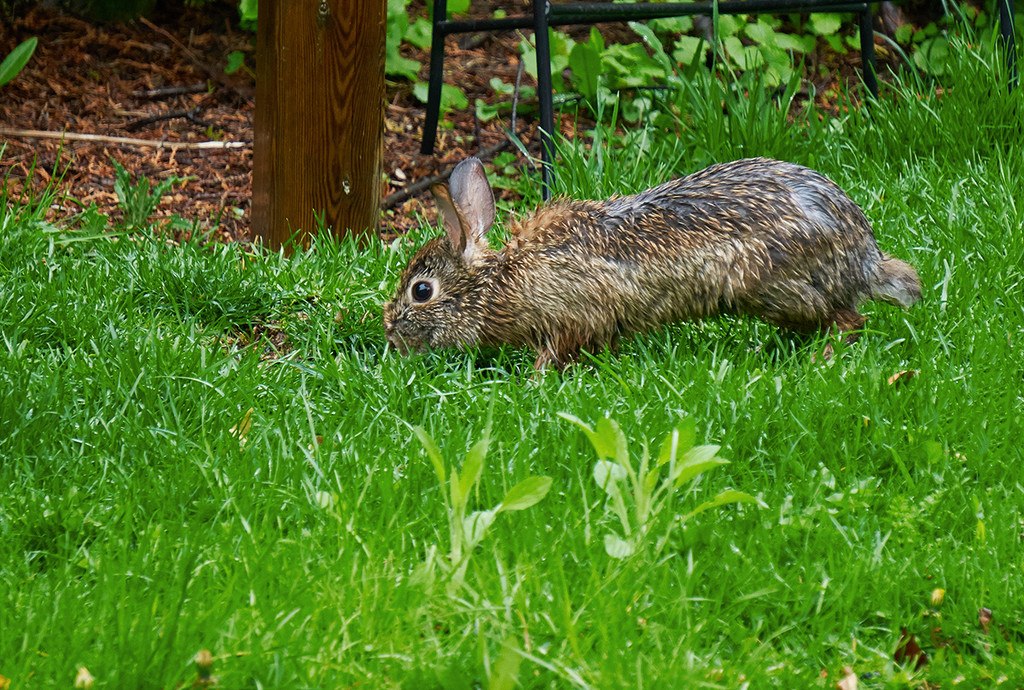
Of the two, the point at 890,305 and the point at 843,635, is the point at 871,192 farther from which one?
the point at 843,635

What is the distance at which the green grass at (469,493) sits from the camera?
2.25 meters

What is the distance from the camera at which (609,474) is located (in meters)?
2.55

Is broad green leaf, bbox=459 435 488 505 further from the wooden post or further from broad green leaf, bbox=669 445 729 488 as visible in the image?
the wooden post

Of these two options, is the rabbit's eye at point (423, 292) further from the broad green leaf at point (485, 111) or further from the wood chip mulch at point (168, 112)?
the broad green leaf at point (485, 111)

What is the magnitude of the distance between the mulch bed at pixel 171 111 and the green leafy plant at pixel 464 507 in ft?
13.5

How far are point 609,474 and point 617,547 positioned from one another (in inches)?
7.1

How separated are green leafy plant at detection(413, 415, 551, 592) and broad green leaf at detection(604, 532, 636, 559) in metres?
0.19

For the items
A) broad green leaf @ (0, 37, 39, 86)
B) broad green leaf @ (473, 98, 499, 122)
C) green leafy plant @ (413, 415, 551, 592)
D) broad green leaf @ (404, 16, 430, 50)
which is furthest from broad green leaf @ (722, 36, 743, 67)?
green leafy plant @ (413, 415, 551, 592)

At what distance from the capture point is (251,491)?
9.47 ft

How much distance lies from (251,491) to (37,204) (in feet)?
10.7

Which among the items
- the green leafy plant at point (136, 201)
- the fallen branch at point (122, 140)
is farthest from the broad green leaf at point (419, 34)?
the green leafy plant at point (136, 201)

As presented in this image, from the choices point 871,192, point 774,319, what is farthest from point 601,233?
point 871,192

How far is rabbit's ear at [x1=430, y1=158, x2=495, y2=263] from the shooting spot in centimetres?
428

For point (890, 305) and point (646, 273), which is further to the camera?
point (890, 305)
